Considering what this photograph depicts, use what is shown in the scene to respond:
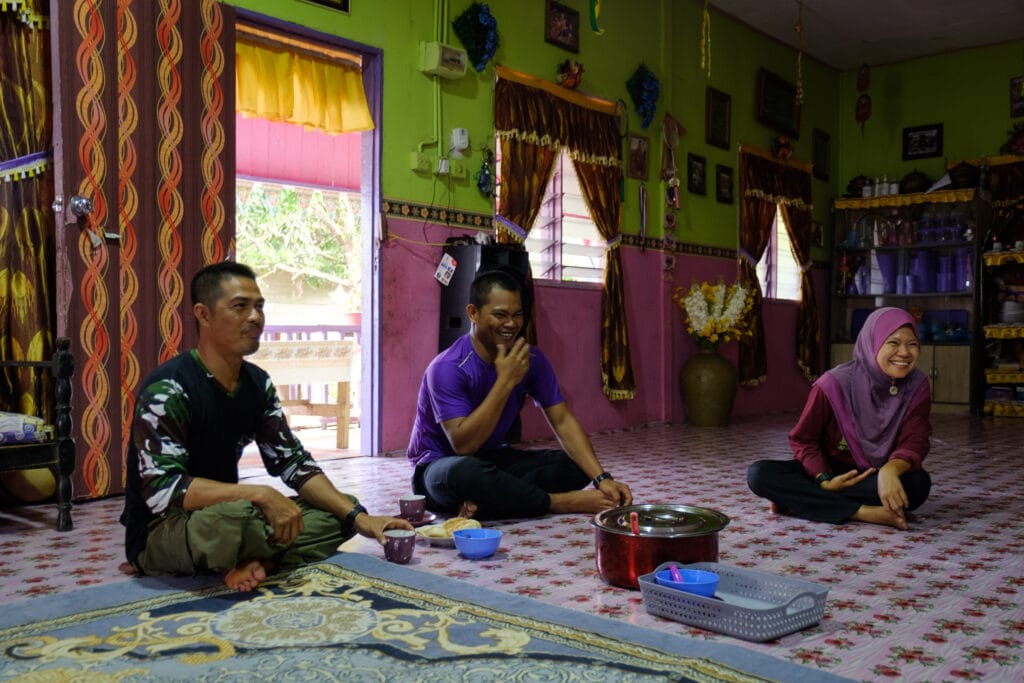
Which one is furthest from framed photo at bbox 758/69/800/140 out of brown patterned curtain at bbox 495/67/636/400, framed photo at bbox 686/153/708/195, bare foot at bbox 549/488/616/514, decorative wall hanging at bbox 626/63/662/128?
bare foot at bbox 549/488/616/514

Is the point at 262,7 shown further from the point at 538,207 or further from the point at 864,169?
the point at 864,169

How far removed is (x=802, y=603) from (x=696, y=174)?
19.6 ft

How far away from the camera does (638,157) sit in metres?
7.14

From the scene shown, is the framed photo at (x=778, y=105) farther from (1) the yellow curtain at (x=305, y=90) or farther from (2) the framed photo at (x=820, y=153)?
(1) the yellow curtain at (x=305, y=90)

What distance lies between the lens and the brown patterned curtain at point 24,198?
4023 mm

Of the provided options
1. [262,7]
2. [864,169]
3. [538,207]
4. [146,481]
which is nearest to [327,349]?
[538,207]

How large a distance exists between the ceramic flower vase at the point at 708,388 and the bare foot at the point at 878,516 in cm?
365

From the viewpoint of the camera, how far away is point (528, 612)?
7.72ft

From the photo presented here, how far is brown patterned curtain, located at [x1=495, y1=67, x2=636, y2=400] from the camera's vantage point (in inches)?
236

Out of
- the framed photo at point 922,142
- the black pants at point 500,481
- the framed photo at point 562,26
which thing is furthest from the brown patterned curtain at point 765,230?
the black pants at point 500,481

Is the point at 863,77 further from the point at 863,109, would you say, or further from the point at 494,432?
the point at 494,432

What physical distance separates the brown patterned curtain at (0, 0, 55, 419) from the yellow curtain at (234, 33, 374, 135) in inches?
47.3

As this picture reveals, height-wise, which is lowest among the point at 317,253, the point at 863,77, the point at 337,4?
the point at 317,253

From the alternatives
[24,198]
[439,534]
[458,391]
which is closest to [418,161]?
[24,198]
